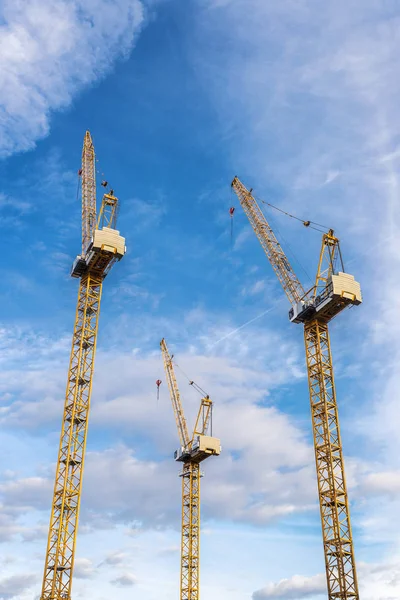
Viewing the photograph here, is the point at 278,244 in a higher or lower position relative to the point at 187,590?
higher

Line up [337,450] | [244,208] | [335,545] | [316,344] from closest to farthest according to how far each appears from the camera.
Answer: [335,545]
[337,450]
[316,344]
[244,208]

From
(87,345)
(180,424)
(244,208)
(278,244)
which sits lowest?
(87,345)

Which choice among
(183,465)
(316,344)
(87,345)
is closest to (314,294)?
(316,344)

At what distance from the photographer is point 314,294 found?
81.6 m

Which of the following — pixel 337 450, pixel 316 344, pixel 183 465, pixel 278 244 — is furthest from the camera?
pixel 183 465

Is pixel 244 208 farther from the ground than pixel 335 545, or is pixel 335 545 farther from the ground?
pixel 244 208

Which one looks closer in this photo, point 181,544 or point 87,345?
point 87,345

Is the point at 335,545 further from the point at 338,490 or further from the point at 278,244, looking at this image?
the point at 278,244

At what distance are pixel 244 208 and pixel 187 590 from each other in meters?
66.3

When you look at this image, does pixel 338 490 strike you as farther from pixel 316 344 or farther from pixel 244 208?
pixel 244 208

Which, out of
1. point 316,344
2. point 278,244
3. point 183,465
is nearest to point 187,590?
point 183,465

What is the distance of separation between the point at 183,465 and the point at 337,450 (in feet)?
153

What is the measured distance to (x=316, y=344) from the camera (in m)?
79.8

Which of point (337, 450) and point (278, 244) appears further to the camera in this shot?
point (278, 244)
